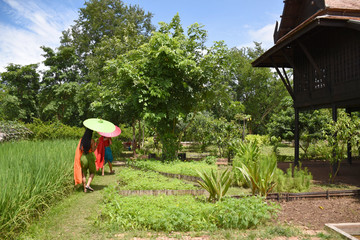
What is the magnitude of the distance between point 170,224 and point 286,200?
289 cm

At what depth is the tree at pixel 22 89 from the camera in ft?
89.1

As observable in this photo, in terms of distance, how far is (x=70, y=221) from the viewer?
452 cm

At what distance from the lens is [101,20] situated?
26.1 m

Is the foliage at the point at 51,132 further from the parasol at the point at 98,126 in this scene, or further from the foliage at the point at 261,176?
the foliage at the point at 261,176

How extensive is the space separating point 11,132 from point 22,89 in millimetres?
18235

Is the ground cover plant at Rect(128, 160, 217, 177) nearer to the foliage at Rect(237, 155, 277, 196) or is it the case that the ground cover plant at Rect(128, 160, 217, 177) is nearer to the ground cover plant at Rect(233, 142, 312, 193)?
the ground cover plant at Rect(233, 142, 312, 193)

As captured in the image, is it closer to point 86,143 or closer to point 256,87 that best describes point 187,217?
point 86,143

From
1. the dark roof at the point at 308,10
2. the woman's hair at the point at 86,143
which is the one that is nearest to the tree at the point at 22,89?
the woman's hair at the point at 86,143

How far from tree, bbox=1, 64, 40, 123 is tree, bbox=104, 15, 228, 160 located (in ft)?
65.1

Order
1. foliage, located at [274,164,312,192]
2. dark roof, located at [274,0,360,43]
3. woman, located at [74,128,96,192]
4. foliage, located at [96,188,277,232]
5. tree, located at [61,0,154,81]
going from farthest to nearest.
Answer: tree, located at [61,0,154,81] < dark roof, located at [274,0,360,43] < woman, located at [74,128,96,192] < foliage, located at [274,164,312,192] < foliage, located at [96,188,277,232]

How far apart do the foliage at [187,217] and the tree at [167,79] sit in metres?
6.48

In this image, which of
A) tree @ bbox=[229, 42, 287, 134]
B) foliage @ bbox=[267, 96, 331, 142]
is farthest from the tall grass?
tree @ bbox=[229, 42, 287, 134]

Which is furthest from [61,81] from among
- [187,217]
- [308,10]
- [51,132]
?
[187,217]

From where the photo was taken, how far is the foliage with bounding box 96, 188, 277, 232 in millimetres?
3947
